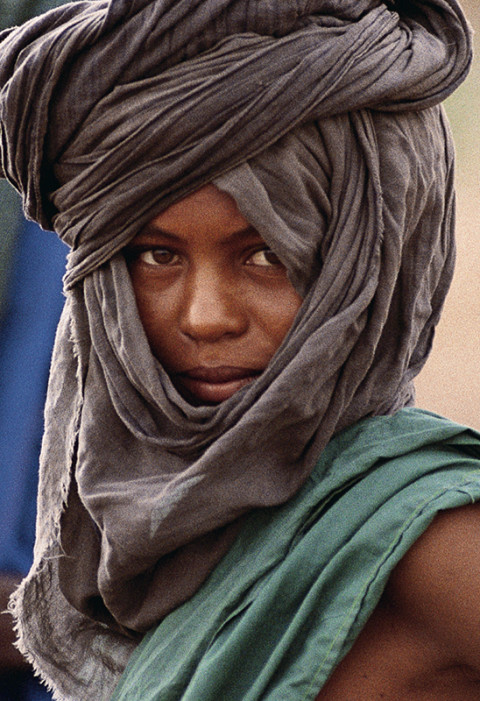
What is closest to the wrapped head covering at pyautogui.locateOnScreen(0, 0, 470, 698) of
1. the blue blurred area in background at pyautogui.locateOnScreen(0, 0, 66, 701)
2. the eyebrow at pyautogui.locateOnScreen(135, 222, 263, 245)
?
the eyebrow at pyautogui.locateOnScreen(135, 222, 263, 245)

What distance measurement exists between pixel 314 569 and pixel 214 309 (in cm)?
35

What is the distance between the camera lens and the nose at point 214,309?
156 cm

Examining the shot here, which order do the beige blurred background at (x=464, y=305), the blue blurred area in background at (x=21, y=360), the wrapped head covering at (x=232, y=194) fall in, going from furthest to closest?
1. the beige blurred background at (x=464, y=305)
2. the blue blurred area in background at (x=21, y=360)
3. the wrapped head covering at (x=232, y=194)

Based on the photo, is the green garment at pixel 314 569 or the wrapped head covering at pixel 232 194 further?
the wrapped head covering at pixel 232 194

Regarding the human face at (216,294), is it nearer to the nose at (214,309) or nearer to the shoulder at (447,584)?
the nose at (214,309)

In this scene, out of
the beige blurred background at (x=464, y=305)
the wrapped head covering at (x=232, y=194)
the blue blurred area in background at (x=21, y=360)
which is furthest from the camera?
the beige blurred background at (x=464, y=305)

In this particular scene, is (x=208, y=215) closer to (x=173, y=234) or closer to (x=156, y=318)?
(x=173, y=234)

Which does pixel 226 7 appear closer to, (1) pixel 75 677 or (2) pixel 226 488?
(2) pixel 226 488

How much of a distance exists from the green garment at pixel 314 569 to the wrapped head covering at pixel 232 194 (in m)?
0.04

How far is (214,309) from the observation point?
5.12ft

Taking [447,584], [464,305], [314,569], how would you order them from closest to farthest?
1. [447,584]
2. [314,569]
3. [464,305]

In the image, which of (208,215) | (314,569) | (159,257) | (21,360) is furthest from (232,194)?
(21,360)

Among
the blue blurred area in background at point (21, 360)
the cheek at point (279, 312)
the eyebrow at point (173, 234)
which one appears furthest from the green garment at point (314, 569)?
the blue blurred area in background at point (21, 360)

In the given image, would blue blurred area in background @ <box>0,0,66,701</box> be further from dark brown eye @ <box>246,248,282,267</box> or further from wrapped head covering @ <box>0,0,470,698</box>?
dark brown eye @ <box>246,248,282,267</box>
